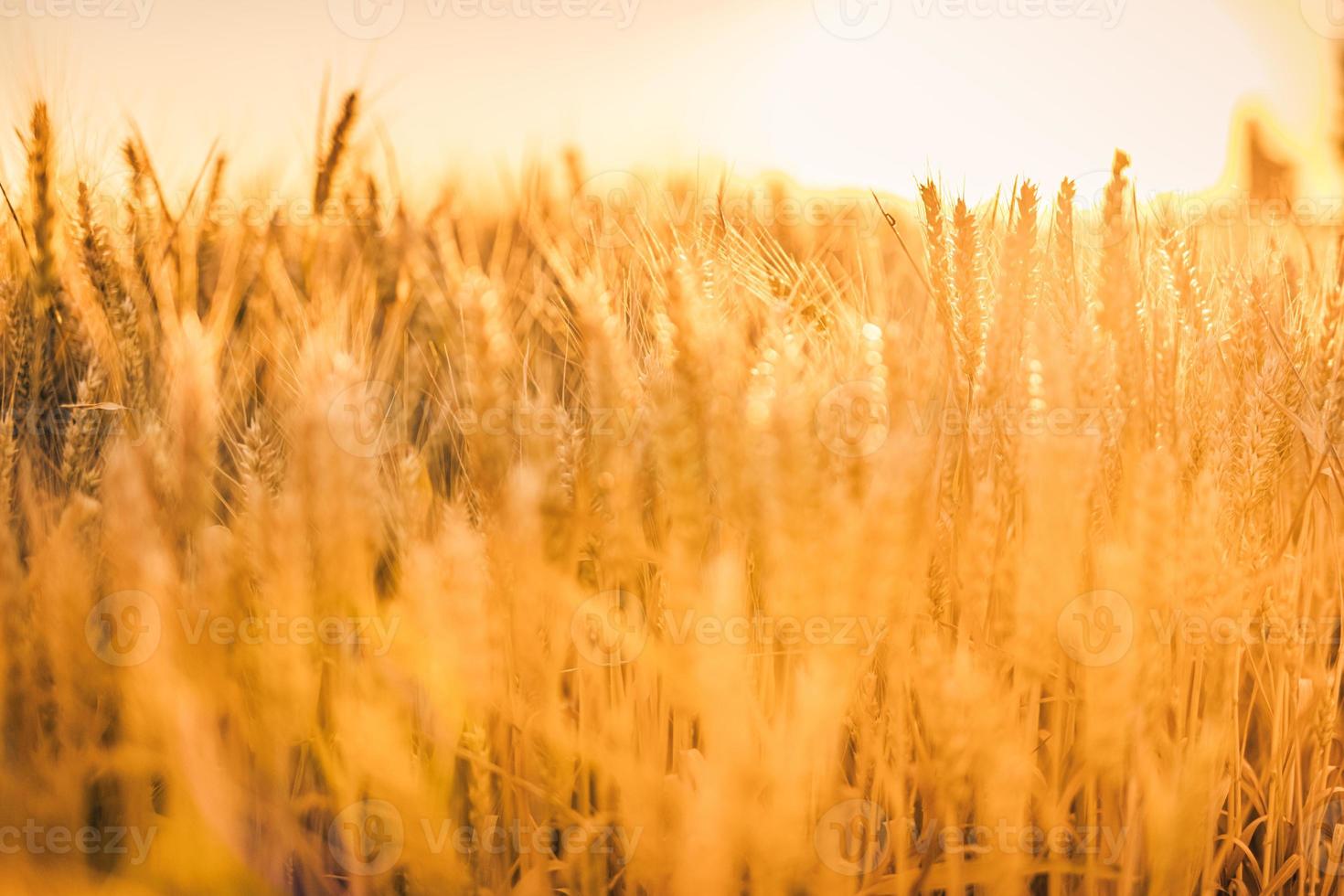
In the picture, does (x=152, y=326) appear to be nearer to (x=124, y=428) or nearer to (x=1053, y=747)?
(x=124, y=428)

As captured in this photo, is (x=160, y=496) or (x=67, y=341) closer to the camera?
(x=160, y=496)

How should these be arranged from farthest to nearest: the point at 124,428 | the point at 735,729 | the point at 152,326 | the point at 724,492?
the point at 152,326, the point at 124,428, the point at 724,492, the point at 735,729

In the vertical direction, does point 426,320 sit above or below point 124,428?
above

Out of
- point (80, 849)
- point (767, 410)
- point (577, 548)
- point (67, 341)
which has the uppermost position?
point (67, 341)

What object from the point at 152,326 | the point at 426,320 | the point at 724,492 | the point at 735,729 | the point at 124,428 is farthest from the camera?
the point at 426,320

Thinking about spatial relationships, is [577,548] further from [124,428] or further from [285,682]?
[124,428]

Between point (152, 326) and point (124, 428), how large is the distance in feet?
0.71

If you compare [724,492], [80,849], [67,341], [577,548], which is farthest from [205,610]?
[67,341]

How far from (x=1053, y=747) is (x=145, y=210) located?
1195mm

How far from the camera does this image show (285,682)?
2.30ft

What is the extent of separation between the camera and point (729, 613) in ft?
2.19

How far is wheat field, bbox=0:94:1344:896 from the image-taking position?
66 cm

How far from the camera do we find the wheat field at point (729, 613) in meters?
0.66

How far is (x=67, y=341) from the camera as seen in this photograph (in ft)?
3.60
